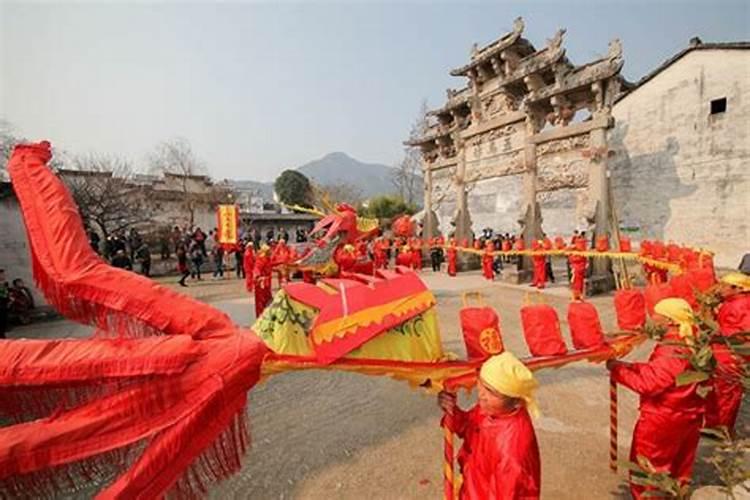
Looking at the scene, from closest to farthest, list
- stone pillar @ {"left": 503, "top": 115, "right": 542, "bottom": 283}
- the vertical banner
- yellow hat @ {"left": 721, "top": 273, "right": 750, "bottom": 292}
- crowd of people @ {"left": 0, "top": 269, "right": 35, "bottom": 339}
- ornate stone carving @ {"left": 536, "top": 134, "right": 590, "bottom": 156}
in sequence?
yellow hat @ {"left": 721, "top": 273, "right": 750, "bottom": 292} → crowd of people @ {"left": 0, "top": 269, "right": 35, "bottom": 339} → ornate stone carving @ {"left": 536, "top": 134, "right": 590, "bottom": 156} → the vertical banner → stone pillar @ {"left": 503, "top": 115, "right": 542, "bottom": 283}

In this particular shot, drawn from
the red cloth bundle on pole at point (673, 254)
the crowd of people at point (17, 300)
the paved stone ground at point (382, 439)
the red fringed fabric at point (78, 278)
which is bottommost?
the paved stone ground at point (382, 439)

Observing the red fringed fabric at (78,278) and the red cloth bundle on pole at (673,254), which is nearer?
the red fringed fabric at (78,278)

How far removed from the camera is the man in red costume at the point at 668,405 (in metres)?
2.48

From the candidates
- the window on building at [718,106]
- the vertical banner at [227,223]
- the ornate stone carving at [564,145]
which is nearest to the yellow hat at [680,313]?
the ornate stone carving at [564,145]

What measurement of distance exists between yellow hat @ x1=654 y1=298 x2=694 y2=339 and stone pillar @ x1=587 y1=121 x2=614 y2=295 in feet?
28.6

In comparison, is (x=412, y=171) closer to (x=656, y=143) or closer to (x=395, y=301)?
(x=656, y=143)

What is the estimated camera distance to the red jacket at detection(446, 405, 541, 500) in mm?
1850

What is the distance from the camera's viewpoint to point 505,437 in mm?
1905

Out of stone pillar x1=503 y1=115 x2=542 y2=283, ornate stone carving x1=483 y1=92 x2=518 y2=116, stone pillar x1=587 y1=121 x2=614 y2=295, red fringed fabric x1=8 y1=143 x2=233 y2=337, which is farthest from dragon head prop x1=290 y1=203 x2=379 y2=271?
ornate stone carving x1=483 y1=92 x2=518 y2=116

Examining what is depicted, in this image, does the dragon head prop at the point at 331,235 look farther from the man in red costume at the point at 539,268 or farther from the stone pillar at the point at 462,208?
the stone pillar at the point at 462,208

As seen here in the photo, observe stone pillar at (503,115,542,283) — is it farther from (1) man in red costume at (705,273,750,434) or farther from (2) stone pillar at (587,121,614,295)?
(1) man in red costume at (705,273,750,434)

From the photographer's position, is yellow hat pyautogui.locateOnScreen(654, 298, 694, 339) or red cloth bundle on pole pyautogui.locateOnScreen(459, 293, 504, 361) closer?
red cloth bundle on pole pyautogui.locateOnScreen(459, 293, 504, 361)

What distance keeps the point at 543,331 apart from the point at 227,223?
10962 mm

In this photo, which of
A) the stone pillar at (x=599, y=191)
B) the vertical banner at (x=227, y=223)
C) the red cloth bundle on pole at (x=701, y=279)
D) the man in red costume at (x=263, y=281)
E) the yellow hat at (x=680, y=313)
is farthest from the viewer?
the vertical banner at (x=227, y=223)
